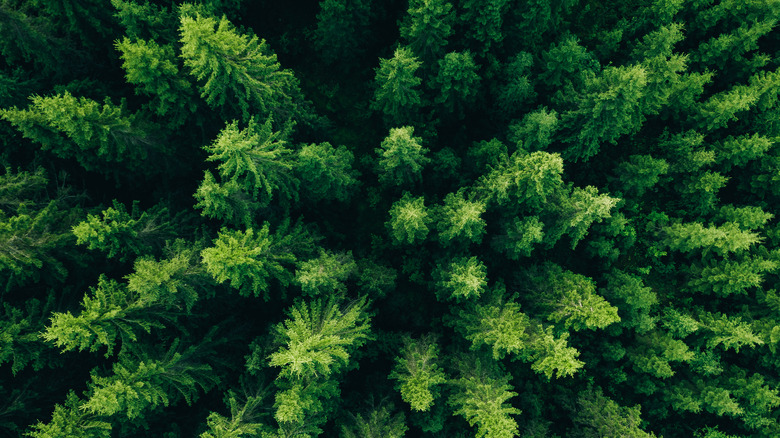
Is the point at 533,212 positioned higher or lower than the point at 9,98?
higher

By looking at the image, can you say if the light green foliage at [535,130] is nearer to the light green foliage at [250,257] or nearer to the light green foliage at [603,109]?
the light green foliage at [603,109]

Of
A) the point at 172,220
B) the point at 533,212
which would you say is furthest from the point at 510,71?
the point at 172,220

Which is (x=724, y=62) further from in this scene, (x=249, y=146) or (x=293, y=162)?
(x=249, y=146)

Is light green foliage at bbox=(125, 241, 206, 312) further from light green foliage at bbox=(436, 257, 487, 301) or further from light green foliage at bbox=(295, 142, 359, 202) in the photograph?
light green foliage at bbox=(436, 257, 487, 301)

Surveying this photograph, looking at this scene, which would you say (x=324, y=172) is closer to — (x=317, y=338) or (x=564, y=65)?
(x=317, y=338)

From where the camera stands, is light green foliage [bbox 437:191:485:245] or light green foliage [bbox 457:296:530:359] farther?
light green foliage [bbox 437:191:485:245]

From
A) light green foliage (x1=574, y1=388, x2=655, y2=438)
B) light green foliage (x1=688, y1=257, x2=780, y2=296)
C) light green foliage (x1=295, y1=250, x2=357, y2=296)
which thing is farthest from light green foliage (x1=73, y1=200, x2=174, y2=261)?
light green foliage (x1=688, y1=257, x2=780, y2=296)
